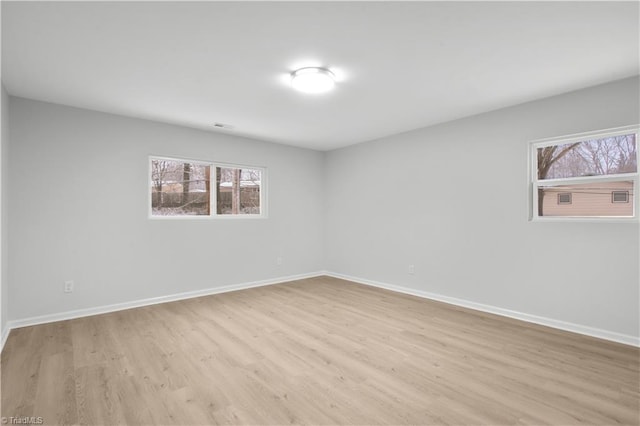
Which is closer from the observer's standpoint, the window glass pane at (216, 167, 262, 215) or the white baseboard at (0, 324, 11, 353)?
the white baseboard at (0, 324, 11, 353)

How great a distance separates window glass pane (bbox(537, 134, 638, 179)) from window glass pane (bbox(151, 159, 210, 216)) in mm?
4456

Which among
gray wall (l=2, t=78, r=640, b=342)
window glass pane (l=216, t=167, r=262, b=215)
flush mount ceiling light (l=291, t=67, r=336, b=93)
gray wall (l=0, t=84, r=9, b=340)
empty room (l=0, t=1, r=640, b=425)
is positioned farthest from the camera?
window glass pane (l=216, t=167, r=262, b=215)

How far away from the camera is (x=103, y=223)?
3.74 meters

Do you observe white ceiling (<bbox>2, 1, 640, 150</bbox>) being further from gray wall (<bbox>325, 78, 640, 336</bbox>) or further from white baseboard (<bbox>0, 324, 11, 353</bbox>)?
white baseboard (<bbox>0, 324, 11, 353</bbox>)

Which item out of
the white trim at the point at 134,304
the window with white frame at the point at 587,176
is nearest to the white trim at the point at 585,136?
the window with white frame at the point at 587,176

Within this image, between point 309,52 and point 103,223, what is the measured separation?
3198 mm

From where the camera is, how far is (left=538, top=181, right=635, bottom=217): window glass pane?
9.69 ft

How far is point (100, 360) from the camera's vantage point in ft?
8.29

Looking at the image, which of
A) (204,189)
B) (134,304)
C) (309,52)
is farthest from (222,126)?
(134,304)

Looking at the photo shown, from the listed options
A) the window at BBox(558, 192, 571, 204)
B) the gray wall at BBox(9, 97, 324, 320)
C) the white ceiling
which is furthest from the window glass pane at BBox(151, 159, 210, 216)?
the window at BBox(558, 192, 571, 204)

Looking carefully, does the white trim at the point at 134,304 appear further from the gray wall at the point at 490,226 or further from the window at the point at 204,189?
the gray wall at the point at 490,226

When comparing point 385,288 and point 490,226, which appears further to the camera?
point 385,288

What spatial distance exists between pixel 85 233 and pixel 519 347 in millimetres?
4729

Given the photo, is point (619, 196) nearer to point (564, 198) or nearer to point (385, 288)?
point (564, 198)
